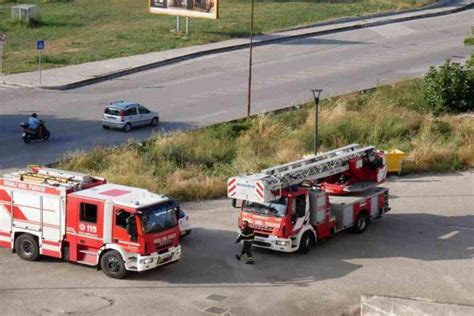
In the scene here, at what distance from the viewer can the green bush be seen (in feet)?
164

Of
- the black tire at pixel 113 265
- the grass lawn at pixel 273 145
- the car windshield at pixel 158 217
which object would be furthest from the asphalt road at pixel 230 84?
the car windshield at pixel 158 217

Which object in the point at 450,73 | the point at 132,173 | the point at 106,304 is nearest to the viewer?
the point at 106,304

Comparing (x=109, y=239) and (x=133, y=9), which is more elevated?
(x=133, y=9)

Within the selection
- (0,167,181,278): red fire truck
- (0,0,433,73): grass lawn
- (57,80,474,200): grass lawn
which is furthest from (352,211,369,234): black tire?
(0,0,433,73): grass lawn

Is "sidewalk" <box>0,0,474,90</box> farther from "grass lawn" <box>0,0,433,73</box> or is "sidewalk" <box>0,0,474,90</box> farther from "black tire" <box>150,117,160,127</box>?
"black tire" <box>150,117,160,127</box>

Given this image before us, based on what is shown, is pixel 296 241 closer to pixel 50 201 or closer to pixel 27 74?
pixel 50 201

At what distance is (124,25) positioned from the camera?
226 feet

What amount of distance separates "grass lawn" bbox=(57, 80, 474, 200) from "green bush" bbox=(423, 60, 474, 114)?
33.0 inches

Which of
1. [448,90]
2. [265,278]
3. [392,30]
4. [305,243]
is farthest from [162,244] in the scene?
[392,30]

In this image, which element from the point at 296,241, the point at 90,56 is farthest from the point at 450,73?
the point at 296,241

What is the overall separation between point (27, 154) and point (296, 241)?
15.3 metres

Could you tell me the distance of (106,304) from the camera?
2400cm

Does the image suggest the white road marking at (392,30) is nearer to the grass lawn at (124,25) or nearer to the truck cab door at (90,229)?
the grass lawn at (124,25)

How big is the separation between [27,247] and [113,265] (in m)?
2.79
